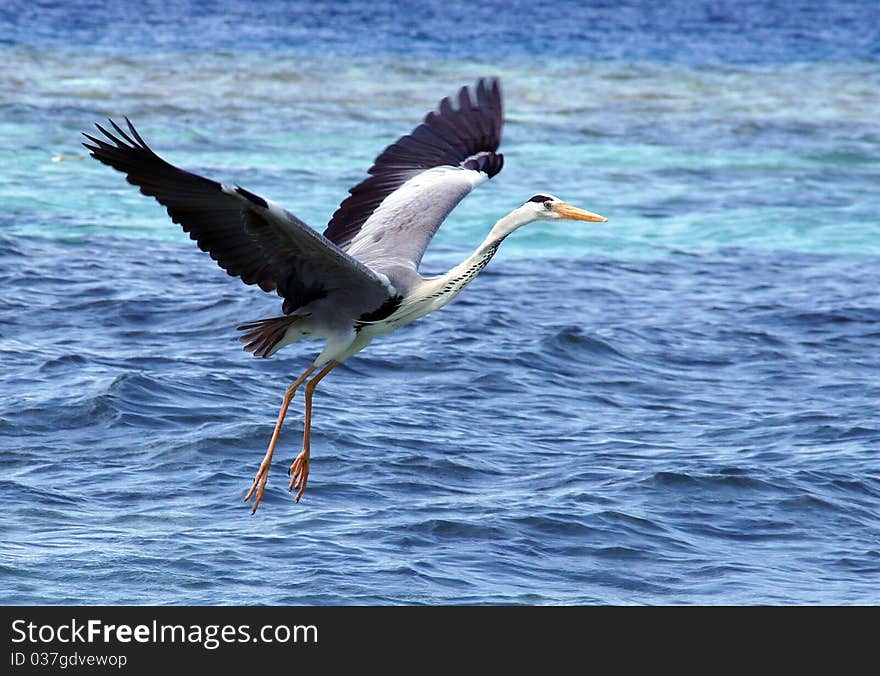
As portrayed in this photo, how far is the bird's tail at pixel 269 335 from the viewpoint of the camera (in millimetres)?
8711

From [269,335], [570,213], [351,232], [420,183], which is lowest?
[269,335]

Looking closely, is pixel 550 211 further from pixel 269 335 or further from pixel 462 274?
pixel 269 335

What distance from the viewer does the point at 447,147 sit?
34.2 ft

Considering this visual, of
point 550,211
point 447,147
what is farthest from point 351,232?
point 550,211

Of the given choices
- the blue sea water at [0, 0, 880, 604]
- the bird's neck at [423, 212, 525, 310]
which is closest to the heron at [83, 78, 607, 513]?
the bird's neck at [423, 212, 525, 310]

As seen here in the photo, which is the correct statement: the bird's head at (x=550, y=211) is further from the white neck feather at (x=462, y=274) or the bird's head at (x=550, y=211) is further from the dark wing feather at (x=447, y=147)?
the dark wing feather at (x=447, y=147)

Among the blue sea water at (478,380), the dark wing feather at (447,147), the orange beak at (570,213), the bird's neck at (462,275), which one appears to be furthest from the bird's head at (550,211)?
the blue sea water at (478,380)

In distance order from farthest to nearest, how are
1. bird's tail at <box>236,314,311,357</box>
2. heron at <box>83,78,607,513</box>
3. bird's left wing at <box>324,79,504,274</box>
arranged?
bird's left wing at <box>324,79,504,274</box> → bird's tail at <box>236,314,311,357</box> → heron at <box>83,78,607,513</box>

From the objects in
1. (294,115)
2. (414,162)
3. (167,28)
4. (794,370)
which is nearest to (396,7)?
→ (167,28)

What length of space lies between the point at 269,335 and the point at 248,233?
1.13 m

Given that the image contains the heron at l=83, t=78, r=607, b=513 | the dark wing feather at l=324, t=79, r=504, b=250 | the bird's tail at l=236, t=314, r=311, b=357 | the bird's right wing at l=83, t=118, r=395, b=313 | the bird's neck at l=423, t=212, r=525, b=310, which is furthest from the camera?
the dark wing feather at l=324, t=79, r=504, b=250

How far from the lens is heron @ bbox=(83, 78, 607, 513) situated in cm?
740

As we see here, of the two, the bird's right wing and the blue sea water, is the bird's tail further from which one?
the blue sea water
